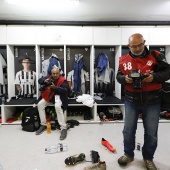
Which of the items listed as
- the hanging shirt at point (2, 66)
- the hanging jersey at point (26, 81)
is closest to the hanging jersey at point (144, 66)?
the hanging jersey at point (26, 81)

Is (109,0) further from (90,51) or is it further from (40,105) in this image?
(40,105)

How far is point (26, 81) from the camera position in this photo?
3760 millimetres

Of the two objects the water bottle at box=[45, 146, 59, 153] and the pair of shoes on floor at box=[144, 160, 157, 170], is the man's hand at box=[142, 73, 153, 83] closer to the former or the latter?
the pair of shoes on floor at box=[144, 160, 157, 170]

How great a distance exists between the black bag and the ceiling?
1.87 m

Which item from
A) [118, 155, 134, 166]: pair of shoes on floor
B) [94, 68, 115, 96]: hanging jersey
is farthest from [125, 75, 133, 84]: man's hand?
[94, 68, 115, 96]: hanging jersey

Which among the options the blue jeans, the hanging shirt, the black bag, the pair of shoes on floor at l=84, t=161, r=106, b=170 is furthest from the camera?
the hanging shirt

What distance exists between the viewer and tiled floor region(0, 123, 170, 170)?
6.37 feet

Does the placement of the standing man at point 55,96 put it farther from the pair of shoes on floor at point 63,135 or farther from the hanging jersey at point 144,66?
the hanging jersey at point 144,66

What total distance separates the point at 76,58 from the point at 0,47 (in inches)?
69.8

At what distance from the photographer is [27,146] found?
243 cm

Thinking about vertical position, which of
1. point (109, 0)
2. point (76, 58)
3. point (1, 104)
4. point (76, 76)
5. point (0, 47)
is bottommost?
point (1, 104)

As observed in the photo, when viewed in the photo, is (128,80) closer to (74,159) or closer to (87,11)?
(74,159)

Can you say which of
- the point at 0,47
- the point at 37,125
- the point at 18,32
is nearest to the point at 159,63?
the point at 37,125

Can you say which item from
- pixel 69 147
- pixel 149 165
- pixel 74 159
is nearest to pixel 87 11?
pixel 69 147
